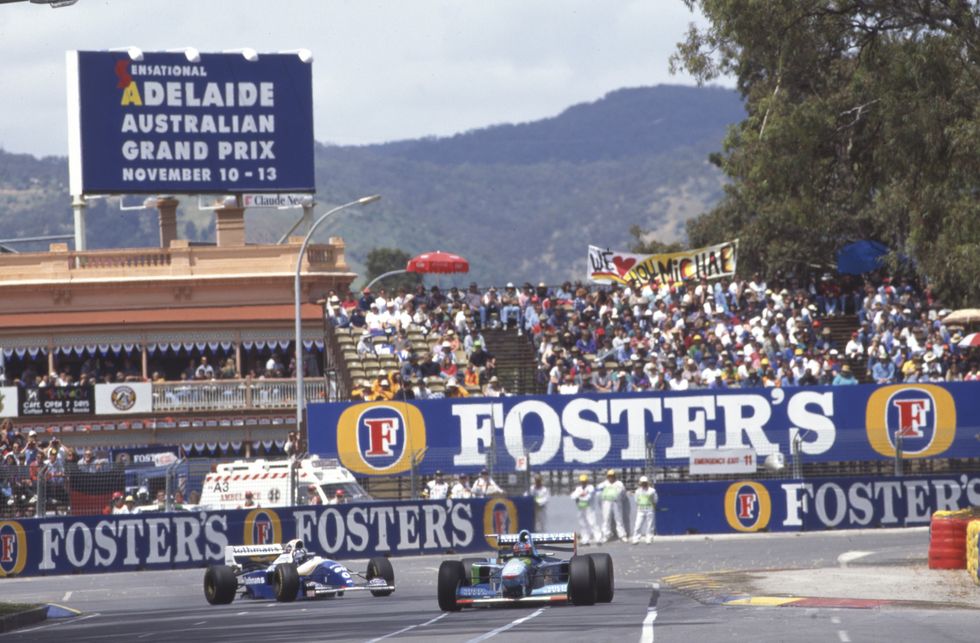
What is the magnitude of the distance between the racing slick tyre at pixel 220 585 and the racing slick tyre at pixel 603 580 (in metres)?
6.00

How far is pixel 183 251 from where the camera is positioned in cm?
5406

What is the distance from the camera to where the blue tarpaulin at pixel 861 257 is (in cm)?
5144

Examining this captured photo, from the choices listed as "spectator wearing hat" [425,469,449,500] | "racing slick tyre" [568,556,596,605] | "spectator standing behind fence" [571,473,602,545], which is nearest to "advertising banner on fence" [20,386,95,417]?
"spectator wearing hat" [425,469,449,500]

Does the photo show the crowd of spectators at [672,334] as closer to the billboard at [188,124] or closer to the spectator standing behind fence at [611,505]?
the spectator standing behind fence at [611,505]

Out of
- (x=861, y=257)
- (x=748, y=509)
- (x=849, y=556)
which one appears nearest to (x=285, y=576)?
(x=849, y=556)

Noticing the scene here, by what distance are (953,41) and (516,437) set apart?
47.2 feet

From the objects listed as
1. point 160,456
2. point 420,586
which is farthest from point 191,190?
point 420,586

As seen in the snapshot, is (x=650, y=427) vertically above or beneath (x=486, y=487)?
above

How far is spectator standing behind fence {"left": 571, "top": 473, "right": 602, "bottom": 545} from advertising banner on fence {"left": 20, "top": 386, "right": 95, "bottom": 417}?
19046 millimetres

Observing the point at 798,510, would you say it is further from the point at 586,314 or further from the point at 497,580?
the point at 497,580

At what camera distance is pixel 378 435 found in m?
38.2

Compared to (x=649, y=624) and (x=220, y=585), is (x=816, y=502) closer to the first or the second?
(x=220, y=585)

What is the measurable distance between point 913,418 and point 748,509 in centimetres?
454

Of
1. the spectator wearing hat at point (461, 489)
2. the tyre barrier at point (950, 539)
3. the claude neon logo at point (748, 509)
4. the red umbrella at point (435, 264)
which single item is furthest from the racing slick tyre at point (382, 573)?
the red umbrella at point (435, 264)
